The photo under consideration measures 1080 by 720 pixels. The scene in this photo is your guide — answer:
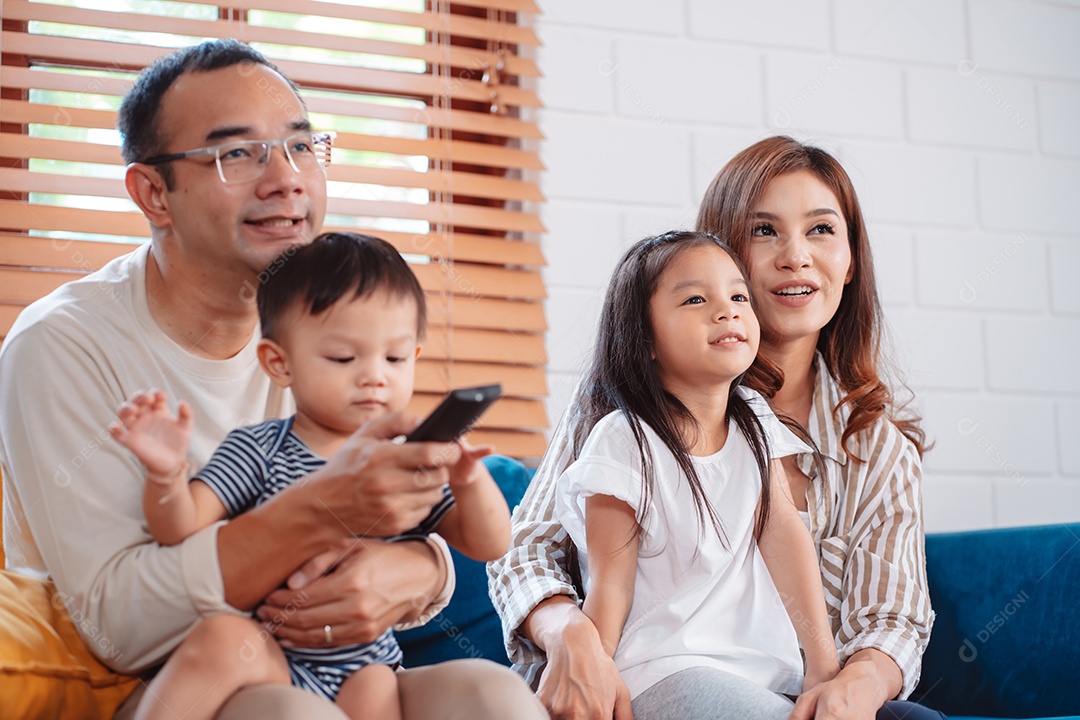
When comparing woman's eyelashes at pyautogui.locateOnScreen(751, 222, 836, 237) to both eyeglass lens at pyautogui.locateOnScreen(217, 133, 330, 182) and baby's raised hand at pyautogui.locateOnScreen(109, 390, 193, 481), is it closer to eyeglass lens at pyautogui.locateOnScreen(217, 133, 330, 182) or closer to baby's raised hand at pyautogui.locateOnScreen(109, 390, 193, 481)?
eyeglass lens at pyautogui.locateOnScreen(217, 133, 330, 182)

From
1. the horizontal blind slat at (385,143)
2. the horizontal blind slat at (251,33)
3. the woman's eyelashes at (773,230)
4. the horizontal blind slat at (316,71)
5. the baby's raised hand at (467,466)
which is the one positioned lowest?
the baby's raised hand at (467,466)

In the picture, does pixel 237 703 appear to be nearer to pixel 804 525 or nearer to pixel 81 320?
pixel 81 320

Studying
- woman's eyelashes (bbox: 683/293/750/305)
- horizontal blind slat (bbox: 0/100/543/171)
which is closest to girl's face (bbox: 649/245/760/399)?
woman's eyelashes (bbox: 683/293/750/305)

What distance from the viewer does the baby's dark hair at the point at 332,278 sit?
3.42ft

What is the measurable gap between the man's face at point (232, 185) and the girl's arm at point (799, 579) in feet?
2.17

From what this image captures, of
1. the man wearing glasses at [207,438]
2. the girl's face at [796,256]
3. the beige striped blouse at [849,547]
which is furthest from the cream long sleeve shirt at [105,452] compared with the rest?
the girl's face at [796,256]

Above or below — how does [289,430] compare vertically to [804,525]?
above

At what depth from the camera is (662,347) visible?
145cm

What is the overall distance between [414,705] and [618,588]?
1.20 ft

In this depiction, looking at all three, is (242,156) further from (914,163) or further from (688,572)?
(914,163)

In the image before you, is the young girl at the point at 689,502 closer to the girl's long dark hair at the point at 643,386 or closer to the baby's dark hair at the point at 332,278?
the girl's long dark hair at the point at 643,386

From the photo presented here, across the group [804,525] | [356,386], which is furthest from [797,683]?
[356,386]

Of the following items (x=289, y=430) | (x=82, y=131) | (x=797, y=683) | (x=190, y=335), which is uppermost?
(x=82, y=131)

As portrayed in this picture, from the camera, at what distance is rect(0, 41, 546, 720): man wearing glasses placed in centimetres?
101
